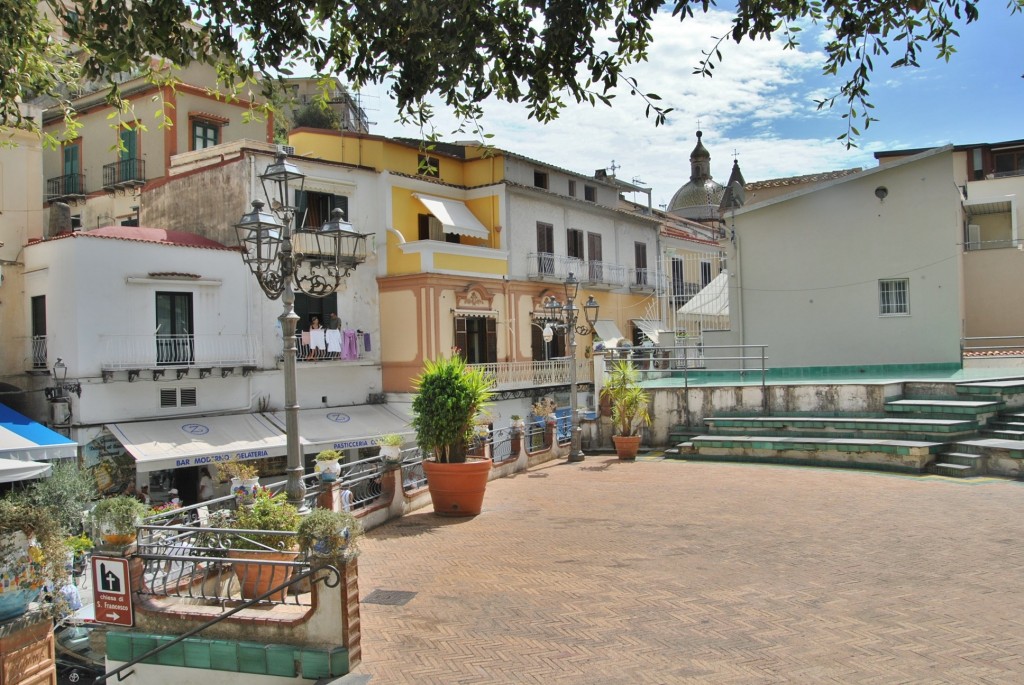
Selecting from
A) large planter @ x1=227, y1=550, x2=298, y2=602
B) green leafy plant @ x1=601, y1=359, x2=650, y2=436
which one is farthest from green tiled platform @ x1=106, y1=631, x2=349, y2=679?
green leafy plant @ x1=601, y1=359, x2=650, y2=436

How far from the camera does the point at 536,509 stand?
12.2 metres

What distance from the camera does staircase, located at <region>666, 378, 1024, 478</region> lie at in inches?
548

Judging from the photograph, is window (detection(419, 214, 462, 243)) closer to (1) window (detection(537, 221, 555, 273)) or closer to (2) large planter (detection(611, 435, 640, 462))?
(1) window (detection(537, 221, 555, 273))

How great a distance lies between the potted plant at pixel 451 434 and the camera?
Answer: 37.9 feet

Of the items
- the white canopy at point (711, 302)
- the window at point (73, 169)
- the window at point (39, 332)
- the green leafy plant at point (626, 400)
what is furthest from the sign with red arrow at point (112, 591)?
the window at point (73, 169)

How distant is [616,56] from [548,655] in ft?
19.2

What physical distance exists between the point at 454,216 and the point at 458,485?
57.8 feet

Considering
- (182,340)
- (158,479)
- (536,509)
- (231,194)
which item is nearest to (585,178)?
(231,194)

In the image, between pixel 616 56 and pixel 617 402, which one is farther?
pixel 617 402

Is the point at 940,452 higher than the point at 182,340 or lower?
lower

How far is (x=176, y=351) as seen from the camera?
21078 mm

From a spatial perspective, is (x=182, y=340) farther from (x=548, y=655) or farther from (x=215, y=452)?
(x=548, y=655)

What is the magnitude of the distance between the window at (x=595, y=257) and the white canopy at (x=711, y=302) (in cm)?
695

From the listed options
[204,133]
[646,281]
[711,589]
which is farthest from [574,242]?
[711,589]
